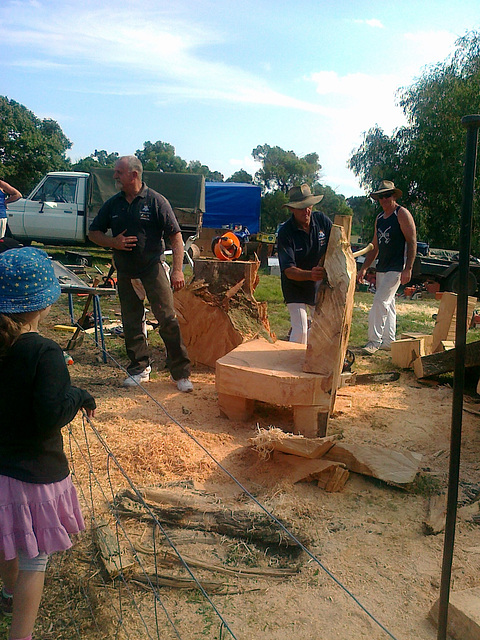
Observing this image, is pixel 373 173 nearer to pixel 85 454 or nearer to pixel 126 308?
pixel 126 308

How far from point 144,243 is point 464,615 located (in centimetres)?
366

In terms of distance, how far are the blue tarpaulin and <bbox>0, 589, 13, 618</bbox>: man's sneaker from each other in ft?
54.9

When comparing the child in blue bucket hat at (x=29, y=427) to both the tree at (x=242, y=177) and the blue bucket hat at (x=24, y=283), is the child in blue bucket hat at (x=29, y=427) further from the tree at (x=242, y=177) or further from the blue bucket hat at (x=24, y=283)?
the tree at (x=242, y=177)

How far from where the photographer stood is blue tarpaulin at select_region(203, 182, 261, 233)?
18.3 meters

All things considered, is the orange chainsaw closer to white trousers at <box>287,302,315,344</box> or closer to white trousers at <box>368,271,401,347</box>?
white trousers at <box>368,271,401,347</box>

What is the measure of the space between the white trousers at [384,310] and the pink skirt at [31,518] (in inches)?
193

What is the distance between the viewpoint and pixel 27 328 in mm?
1870

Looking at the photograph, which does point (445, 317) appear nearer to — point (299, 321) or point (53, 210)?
point (299, 321)

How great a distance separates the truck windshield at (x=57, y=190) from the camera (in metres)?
14.7

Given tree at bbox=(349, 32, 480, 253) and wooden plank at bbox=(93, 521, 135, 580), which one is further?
tree at bbox=(349, 32, 480, 253)

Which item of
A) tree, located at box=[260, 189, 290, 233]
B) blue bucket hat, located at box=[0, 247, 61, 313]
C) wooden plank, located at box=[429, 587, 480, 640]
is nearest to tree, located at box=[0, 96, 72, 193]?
tree, located at box=[260, 189, 290, 233]

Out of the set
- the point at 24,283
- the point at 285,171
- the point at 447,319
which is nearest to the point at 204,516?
the point at 24,283

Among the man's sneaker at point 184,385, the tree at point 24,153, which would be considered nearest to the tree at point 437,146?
the man's sneaker at point 184,385

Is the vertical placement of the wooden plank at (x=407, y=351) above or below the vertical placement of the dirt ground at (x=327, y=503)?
above
